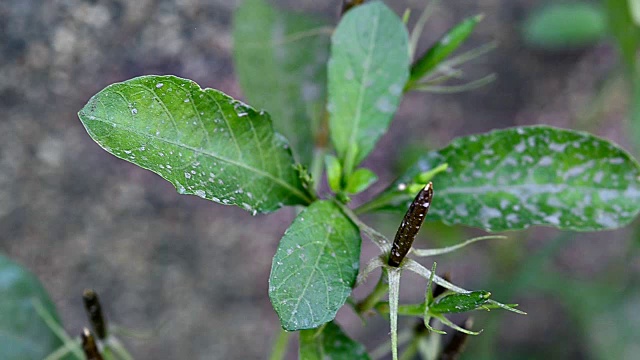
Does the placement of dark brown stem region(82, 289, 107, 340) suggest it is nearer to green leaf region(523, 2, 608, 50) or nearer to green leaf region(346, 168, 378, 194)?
green leaf region(346, 168, 378, 194)

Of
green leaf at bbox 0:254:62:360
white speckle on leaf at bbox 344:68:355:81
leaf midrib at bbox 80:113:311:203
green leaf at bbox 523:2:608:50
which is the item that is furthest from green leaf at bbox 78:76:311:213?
green leaf at bbox 523:2:608:50

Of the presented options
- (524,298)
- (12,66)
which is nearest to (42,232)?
(12,66)

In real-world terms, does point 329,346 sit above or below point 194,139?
below

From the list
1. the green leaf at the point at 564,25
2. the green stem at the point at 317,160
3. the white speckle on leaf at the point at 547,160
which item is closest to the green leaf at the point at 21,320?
the green stem at the point at 317,160

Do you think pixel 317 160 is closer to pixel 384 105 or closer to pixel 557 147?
pixel 384 105

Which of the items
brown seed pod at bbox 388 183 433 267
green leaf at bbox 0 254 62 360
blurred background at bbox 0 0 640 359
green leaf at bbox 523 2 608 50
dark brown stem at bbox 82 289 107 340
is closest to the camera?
brown seed pod at bbox 388 183 433 267

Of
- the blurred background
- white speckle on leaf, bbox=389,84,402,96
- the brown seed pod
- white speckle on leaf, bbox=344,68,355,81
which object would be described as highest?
white speckle on leaf, bbox=344,68,355,81

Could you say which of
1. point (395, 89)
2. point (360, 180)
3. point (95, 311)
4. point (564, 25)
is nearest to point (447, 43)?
point (395, 89)
